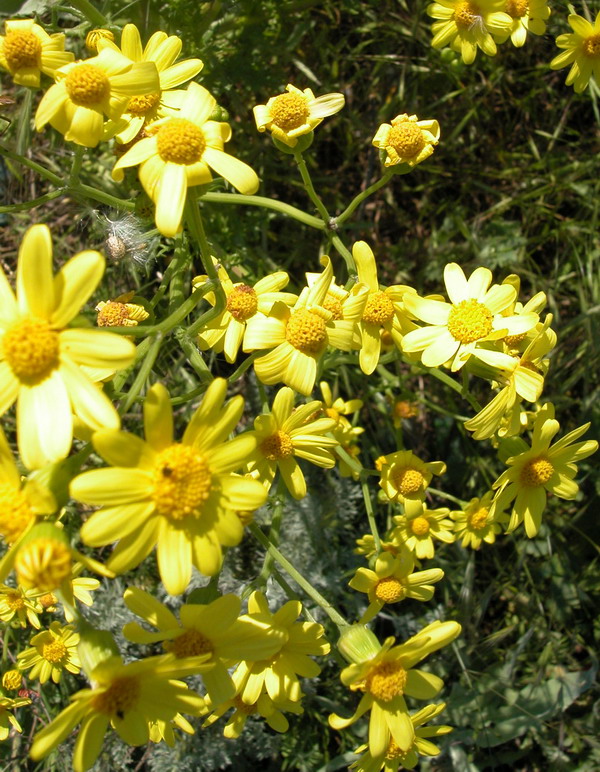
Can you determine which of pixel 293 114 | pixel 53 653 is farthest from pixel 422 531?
pixel 293 114

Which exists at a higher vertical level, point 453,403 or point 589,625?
point 453,403

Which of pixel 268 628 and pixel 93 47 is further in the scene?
pixel 93 47

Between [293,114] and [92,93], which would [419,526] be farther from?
[92,93]

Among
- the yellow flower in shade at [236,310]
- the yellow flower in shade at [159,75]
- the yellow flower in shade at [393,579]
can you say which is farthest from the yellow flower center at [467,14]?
the yellow flower in shade at [393,579]

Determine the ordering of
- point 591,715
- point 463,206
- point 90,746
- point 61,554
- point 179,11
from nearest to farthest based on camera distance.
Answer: point 61,554 → point 90,746 → point 179,11 → point 591,715 → point 463,206

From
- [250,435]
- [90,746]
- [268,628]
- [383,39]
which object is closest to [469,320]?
[250,435]

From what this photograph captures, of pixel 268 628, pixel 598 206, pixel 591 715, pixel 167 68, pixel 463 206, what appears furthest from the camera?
pixel 463 206

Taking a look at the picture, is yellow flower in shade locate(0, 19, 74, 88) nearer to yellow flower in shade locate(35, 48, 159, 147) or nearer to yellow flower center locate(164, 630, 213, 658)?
yellow flower in shade locate(35, 48, 159, 147)

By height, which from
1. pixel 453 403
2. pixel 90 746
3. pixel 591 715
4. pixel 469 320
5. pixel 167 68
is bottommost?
pixel 591 715

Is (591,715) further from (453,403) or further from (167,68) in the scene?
(167,68)
